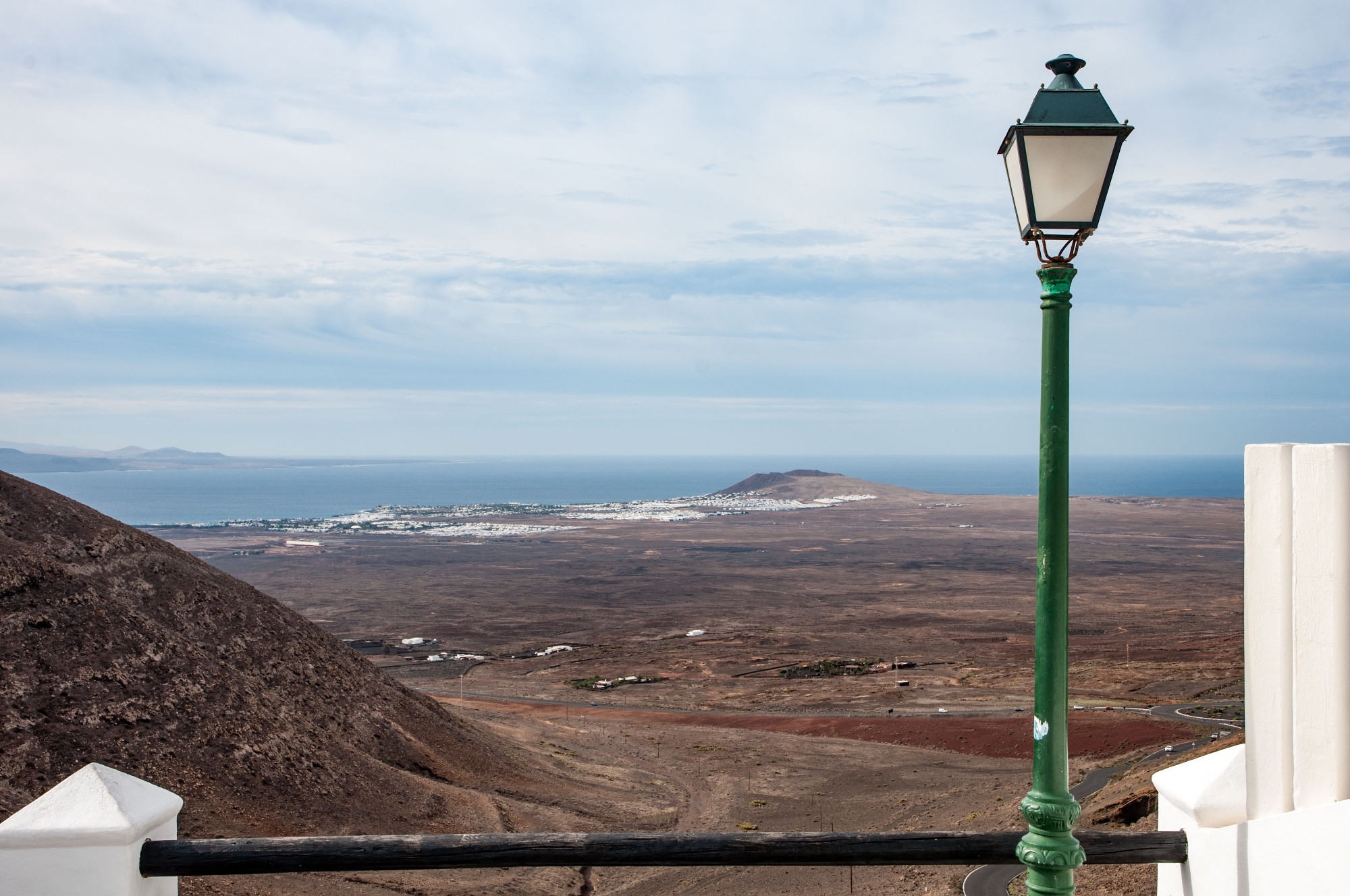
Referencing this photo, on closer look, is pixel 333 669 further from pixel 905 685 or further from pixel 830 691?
pixel 905 685

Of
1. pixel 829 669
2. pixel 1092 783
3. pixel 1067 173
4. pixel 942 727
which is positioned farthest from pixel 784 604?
pixel 1067 173

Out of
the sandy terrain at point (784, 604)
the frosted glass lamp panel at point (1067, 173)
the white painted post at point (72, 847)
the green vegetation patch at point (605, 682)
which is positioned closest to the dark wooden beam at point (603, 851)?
the white painted post at point (72, 847)

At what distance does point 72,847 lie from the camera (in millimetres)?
3592

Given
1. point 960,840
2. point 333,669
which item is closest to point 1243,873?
point 960,840

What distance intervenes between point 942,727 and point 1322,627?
3401 centimetres

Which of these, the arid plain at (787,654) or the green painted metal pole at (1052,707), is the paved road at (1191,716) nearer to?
the arid plain at (787,654)

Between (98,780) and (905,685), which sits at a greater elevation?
(98,780)

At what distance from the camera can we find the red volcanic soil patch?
3002 centimetres

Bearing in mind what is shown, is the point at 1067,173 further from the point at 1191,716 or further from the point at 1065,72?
the point at 1191,716

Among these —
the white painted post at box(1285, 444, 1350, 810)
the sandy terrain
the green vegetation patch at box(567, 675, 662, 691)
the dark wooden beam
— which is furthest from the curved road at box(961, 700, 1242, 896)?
the green vegetation patch at box(567, 675, 662, 691)

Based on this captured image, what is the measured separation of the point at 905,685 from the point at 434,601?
46078 mm

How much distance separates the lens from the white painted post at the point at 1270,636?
3367 mm

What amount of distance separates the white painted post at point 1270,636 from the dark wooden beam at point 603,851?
56 cm

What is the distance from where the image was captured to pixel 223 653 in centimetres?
2034
